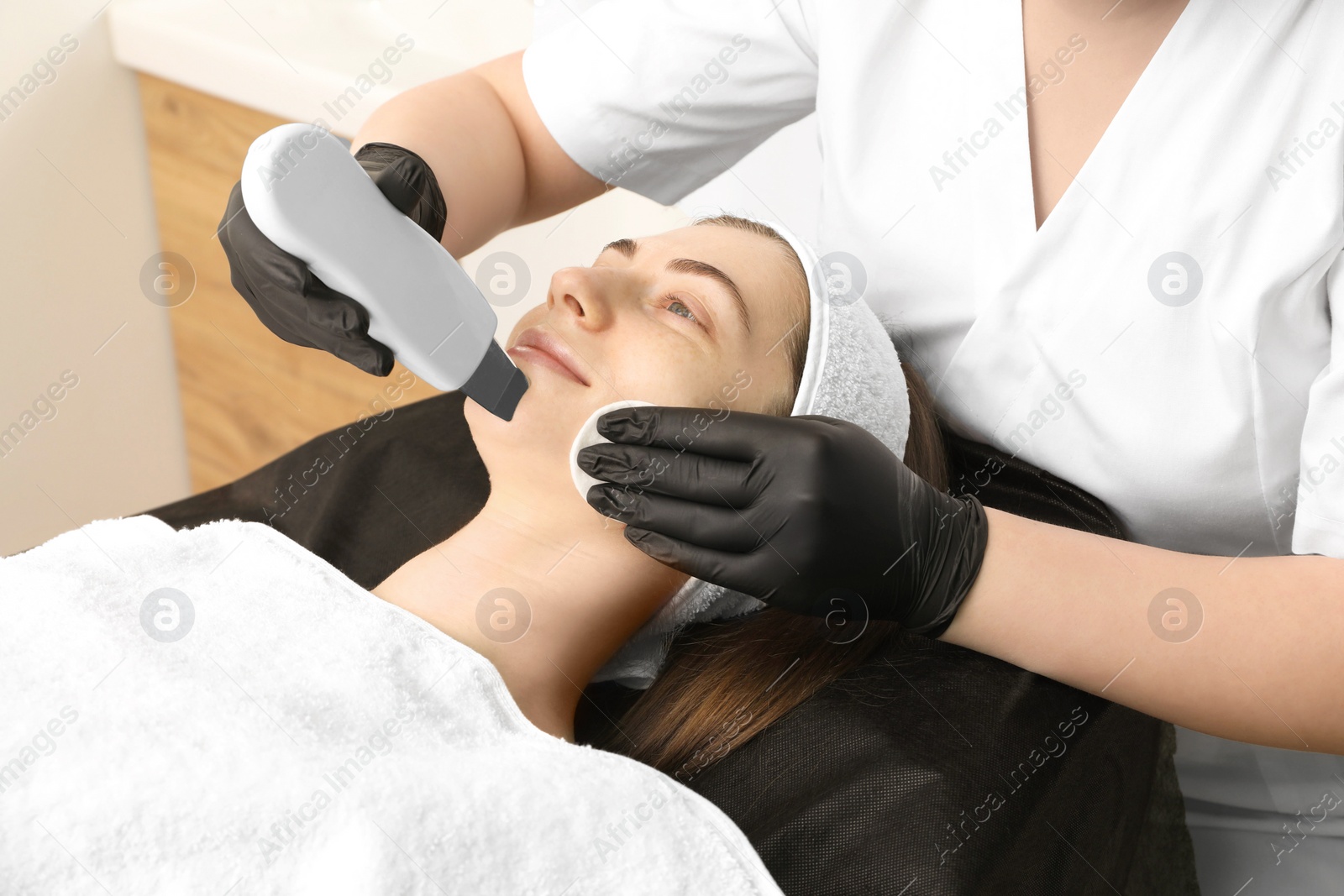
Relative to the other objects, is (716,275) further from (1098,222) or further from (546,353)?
(1098,222)

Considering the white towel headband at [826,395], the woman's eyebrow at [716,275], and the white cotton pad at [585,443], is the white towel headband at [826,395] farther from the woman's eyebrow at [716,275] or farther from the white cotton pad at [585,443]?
the white cotton pad at [585,443]

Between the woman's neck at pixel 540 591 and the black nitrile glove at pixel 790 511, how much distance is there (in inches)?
5.1

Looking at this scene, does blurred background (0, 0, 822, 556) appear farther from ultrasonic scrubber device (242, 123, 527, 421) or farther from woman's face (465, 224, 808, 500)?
ultrasonic scrubber device (242, 123, 527, 421)

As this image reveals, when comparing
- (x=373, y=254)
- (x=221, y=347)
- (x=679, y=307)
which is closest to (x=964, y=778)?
(x=679, y=307)

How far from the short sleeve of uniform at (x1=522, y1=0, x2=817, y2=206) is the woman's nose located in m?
0.34

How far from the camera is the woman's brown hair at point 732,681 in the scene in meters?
0.99

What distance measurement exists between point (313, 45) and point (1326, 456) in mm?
1757

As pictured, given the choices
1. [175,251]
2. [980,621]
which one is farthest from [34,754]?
[175,251]

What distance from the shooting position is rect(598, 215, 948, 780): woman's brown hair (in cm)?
99

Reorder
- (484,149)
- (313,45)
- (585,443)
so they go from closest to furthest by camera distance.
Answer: (585,443) → (484,149) → (313,45)

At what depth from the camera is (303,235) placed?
80 cm

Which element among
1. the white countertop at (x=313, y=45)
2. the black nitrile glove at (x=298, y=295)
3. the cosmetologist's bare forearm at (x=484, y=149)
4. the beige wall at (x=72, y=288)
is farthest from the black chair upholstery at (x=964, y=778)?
the beige wall at (x=72, y=288)

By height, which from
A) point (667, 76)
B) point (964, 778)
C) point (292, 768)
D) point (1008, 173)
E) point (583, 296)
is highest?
point (1008, 173)

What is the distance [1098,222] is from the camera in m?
1.03
